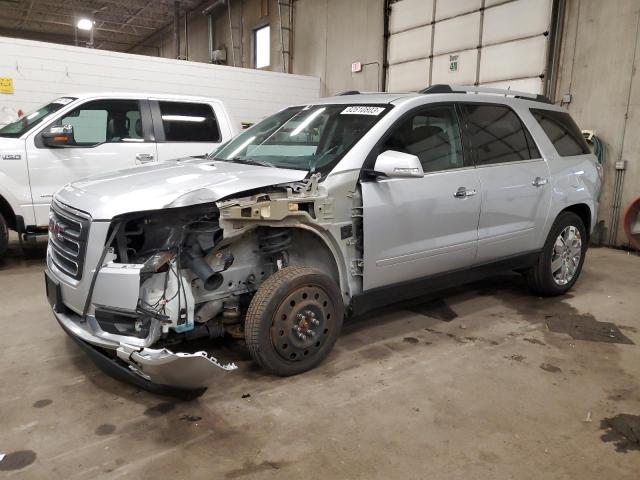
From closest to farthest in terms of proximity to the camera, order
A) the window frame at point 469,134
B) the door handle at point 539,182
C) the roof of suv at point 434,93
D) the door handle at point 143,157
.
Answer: the roof of suv at point 434,93, the window frame at point 469,134, the door handle at point 539,182, the door handle at point 143,157

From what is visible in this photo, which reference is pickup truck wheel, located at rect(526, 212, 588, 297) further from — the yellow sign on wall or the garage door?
the yellow sign on wall

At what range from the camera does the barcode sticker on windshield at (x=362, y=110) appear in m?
3.50

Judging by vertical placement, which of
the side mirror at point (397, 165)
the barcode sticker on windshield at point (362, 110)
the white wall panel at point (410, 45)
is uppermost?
the white wall panel at point (410, 45)

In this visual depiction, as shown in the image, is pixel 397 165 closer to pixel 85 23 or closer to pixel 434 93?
pixel 434 93

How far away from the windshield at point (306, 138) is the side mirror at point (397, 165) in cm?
24

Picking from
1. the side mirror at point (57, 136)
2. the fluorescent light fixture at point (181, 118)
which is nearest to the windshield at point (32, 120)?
the side mirror at point (57, 136)

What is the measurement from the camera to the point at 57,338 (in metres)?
3.71

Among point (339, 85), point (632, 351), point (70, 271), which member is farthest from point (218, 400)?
point (339, 85)

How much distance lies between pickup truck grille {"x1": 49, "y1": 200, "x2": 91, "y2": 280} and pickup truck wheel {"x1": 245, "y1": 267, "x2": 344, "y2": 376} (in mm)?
960

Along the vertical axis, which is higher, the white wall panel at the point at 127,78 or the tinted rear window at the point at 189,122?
the white wall panel at the point at 127,78

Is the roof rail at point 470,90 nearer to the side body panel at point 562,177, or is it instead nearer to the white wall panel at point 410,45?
the side body panel at point 562,177

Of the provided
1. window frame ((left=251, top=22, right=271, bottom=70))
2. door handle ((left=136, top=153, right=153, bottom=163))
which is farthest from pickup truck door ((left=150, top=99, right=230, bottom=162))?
window frame ((left=251, top=22, right=271, bottom=70))

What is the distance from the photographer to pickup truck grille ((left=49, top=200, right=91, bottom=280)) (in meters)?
2.69

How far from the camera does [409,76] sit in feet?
34.0
